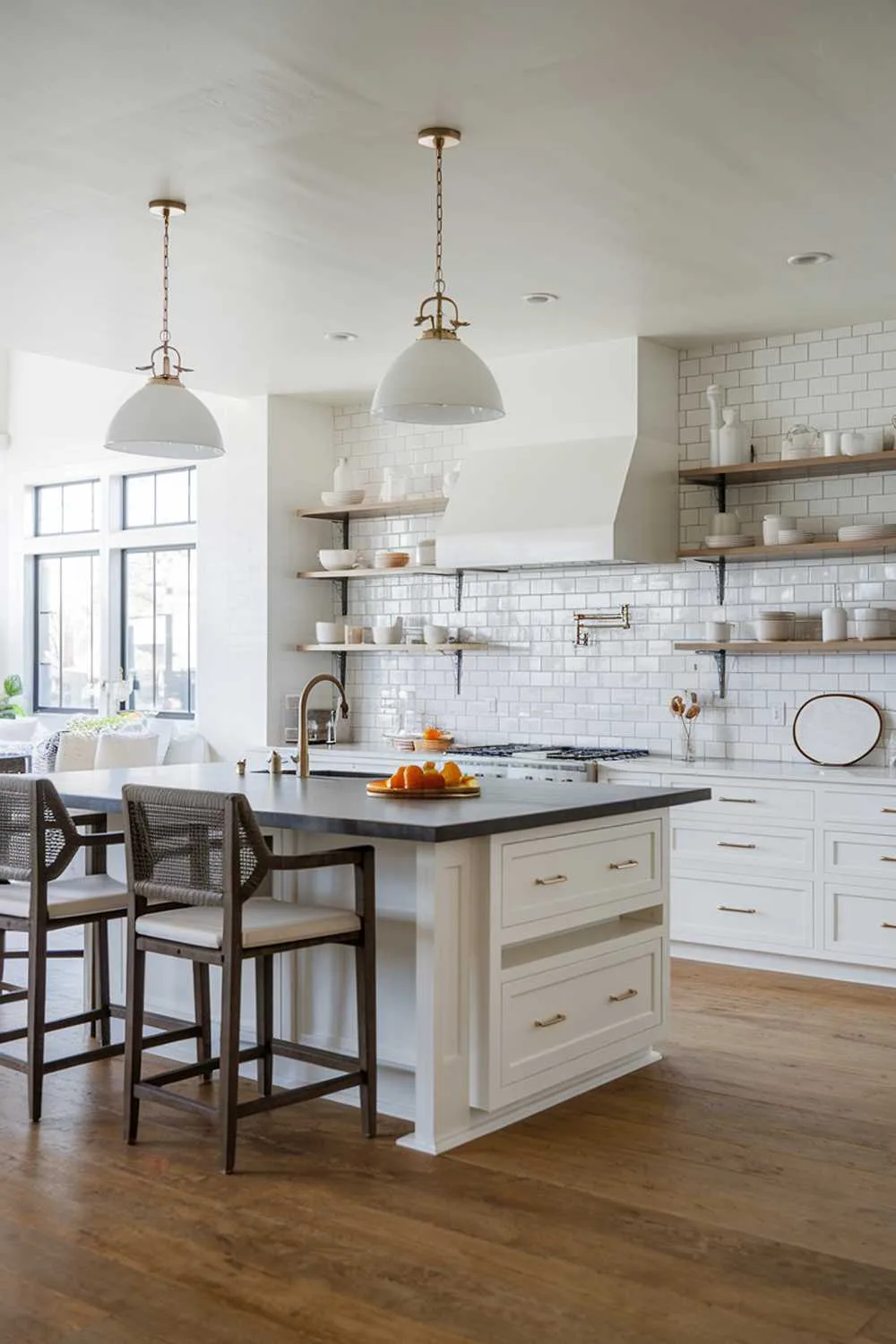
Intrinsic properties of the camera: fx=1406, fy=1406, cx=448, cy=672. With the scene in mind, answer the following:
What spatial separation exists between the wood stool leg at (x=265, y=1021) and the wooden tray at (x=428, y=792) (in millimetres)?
604

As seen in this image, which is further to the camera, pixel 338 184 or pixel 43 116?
pixel 338 184

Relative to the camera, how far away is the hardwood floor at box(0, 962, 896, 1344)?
281 centimetres

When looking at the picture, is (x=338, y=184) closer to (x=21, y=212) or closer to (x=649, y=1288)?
(x=21, y=212)

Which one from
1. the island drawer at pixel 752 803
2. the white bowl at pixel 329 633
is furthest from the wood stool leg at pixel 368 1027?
the white bowl at pixel 329 633

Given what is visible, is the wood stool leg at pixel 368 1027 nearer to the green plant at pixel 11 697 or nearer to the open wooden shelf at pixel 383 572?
the open wooden shelf at pixel 383 572

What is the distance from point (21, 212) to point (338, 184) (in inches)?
46.8

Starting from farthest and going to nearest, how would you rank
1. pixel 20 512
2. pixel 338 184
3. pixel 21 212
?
pixel 20 512, pixel 21 212, pixel 338 184

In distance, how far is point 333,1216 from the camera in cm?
334

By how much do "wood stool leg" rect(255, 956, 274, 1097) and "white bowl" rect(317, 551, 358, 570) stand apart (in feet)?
13.7

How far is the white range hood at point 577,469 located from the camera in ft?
21.9

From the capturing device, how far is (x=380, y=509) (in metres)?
8.02

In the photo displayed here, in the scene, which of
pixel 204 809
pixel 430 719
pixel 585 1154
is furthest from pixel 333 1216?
pixel 430 719

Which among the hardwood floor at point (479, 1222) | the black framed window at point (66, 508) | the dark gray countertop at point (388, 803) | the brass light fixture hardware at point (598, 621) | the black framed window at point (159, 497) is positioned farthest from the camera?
the black framed window at point (66, 508)

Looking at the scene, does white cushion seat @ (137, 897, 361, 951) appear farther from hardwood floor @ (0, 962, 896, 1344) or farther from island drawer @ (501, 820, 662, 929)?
hardwood floor @ (0, 962, 896, 1344)
